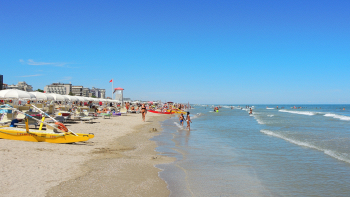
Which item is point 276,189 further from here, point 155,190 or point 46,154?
point 46,154

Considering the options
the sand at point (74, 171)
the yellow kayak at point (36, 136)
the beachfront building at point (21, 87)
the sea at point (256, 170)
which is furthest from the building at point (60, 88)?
the sea at point (256, 170)

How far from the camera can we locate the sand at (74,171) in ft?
17.2

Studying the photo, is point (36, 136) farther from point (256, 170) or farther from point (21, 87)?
point (21, 87)

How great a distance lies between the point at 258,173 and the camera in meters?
7.45

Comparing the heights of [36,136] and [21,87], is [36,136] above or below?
below

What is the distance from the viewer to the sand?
17.2 feet

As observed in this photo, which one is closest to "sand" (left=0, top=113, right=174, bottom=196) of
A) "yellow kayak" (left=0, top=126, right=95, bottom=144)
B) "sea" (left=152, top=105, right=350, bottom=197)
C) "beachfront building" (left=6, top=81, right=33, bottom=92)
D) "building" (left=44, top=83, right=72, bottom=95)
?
"yellow kayak" (left=0, top=126, right=95, bottom=144)

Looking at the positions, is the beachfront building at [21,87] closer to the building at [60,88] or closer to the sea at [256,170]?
the building at [60,88]

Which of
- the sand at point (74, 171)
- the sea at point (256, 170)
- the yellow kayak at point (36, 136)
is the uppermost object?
the yellow kayak at point (36, 136)

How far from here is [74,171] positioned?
6562 mm

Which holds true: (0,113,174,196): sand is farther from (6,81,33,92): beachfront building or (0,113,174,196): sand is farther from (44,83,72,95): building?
(44,83,72,95): building

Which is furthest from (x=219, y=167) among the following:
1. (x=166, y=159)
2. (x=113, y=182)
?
(x=113, y=182)

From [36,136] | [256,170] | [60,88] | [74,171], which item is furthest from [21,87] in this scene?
[256,170]

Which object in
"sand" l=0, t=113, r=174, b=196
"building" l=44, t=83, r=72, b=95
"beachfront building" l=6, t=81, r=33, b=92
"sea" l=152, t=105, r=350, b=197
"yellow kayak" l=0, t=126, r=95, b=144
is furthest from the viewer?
"building" l=44, t=83, r=72, b=95
